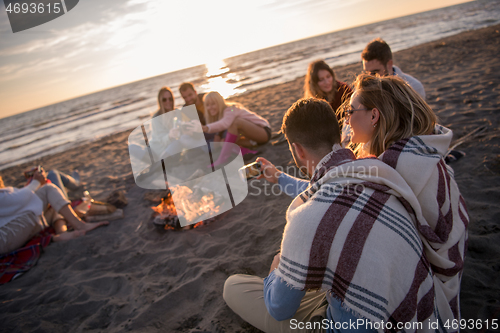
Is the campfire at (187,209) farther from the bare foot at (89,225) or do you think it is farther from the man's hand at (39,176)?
the man's hand at (39,176)

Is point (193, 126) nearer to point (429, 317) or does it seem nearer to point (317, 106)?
point (317, 106)

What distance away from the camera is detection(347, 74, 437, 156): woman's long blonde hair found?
1.40 meters

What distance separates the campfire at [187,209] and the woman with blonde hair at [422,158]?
239 cm

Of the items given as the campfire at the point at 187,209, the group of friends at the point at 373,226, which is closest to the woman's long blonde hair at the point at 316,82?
the campfire at the point at 187,209

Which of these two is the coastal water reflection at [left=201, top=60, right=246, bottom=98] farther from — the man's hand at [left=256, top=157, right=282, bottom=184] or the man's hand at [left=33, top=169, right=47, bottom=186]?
the man's hand at [left=256, top=157, right=282, bottom=184]

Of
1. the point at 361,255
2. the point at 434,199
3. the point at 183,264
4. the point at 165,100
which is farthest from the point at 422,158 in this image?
the point at 165,100

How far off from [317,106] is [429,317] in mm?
1133

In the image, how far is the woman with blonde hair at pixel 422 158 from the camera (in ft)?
4.08

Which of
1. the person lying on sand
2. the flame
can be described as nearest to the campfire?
the flame

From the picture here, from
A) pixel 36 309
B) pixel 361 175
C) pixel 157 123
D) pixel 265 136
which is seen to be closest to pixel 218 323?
pixel 361 175

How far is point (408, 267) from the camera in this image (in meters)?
1.10

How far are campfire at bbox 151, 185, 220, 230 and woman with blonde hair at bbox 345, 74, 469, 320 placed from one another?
2.39m

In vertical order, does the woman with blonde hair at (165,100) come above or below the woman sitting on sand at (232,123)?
above

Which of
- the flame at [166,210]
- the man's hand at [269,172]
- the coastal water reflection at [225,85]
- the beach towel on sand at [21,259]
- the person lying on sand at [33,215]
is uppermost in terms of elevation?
the coastal water reflection at [225,85]
